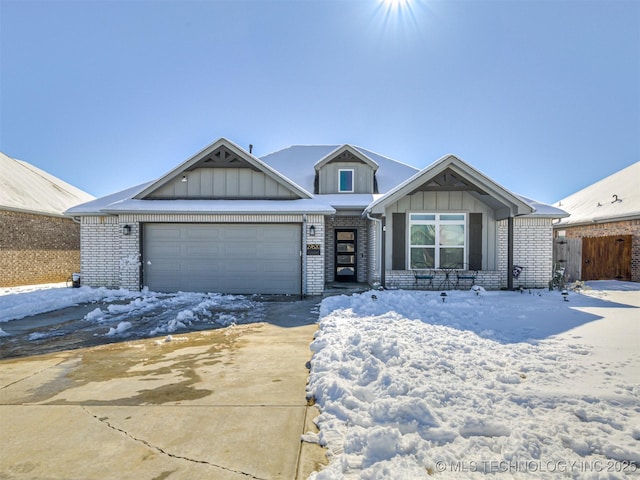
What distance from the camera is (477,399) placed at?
3.11 metres

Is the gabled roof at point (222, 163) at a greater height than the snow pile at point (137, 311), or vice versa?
the gabled roof at point (222, 163)

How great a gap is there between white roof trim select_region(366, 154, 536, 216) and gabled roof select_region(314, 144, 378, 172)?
4039mm

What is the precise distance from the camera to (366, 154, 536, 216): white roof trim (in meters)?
9.90

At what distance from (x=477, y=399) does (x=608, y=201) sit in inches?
773

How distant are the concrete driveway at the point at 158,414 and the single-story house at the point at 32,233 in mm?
11956

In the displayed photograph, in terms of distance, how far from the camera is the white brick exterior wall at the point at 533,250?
11656 mm

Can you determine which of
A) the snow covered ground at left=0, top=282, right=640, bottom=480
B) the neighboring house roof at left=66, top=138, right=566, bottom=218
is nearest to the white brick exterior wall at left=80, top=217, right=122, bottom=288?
the neighboring house roof at left=66, top=138, right=566, bottom=218

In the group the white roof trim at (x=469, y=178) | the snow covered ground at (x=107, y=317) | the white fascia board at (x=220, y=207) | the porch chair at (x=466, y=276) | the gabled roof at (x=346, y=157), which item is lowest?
the snow covered ground at (x=107, y=317)

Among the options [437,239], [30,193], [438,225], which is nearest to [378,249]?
[437,239]

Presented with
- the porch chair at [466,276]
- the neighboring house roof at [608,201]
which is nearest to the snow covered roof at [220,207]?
the porch chair at [466,276]

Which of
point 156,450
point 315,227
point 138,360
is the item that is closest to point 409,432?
point 156,450

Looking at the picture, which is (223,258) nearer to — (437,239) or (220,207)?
(220,207)

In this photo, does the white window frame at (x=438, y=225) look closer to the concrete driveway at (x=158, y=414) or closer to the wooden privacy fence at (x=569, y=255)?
the wooden privacy fence at (x=569, y=255)

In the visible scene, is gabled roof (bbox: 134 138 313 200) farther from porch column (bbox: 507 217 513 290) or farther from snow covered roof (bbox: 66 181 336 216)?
porch column (bbox: 507 217 513 290)
